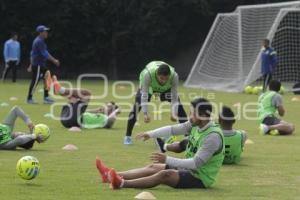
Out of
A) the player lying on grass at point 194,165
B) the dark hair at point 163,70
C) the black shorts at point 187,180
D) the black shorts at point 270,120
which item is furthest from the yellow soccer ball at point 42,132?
the black shorts at point 270,120

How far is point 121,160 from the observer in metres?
11.3

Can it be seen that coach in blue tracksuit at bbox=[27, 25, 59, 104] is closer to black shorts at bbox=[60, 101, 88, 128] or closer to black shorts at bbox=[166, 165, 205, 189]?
black shorts at bbox=[60, 101, 88, 128]

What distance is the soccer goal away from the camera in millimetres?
29656

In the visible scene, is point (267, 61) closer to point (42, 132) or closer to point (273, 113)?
point (273, 113)

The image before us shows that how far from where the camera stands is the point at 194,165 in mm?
8656

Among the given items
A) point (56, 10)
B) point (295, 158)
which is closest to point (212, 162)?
point (295, 158)

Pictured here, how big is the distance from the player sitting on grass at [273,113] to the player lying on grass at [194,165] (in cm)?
649

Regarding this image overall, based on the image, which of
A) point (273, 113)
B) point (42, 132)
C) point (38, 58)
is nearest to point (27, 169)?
point (42, 132)

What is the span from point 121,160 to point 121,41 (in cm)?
2965

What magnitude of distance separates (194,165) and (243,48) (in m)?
23.3

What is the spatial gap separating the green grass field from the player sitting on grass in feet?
0.90

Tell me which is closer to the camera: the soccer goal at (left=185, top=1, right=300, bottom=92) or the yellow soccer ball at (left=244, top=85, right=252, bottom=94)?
the yellow soccer ball at (left=244, top=85, right=252, bottom=94)

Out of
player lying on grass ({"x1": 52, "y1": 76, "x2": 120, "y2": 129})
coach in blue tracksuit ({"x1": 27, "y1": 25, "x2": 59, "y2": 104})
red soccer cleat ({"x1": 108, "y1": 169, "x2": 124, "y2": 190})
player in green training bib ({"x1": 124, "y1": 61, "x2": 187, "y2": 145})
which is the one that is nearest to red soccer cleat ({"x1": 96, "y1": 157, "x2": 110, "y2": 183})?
red soccer cleat ({"x1": 108, "y1": 169, "x2": 124, "y2": 190})

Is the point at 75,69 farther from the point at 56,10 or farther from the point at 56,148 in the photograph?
the point at 56,148
